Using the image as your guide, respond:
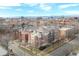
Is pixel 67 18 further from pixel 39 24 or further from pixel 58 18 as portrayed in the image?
pixel 39 24

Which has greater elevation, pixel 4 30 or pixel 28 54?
pixel 4 30

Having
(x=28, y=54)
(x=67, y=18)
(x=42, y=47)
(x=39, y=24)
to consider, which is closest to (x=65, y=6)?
(x=67, y=18)

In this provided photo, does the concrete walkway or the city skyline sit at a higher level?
the city skyline

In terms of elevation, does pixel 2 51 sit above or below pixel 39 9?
below

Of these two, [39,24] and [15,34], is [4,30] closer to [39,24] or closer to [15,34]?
[15,34]

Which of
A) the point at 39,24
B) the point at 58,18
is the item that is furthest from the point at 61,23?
the point at 39,24

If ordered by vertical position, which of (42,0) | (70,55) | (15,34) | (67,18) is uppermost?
(42,0)

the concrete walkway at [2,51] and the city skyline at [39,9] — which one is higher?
the city skyline at [39,9]
